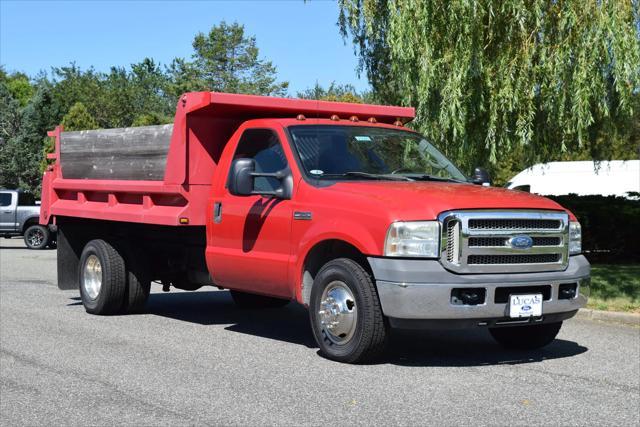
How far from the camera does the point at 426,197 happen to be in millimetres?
7852

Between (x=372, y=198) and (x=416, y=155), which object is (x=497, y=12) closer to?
(x=416, y=155)

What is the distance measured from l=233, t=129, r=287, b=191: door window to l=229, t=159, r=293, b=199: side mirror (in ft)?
0.41

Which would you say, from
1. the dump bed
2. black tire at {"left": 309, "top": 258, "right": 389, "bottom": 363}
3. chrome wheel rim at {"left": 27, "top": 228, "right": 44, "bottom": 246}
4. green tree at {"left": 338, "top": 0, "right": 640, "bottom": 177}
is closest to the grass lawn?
green tree at {"left": 338, "top": 0, "right": 640, "bottom": 177}

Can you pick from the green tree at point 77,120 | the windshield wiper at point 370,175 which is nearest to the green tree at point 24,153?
the green tree at point 77,120

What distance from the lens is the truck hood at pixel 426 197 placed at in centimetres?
766

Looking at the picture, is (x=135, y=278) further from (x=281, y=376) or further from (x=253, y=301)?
(x=281, y=376)

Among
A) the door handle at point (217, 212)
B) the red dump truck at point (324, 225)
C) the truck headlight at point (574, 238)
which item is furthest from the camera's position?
the door handle at point (217, 212)

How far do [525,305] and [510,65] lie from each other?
795 centimetres

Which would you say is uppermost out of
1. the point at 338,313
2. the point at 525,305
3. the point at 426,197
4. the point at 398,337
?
the point at 426,197

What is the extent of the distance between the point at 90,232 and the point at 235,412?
6129 millimetres

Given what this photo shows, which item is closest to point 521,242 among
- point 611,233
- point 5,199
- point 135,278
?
point 135,278

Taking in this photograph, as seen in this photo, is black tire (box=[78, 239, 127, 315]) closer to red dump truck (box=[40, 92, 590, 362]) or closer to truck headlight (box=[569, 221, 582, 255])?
red dump truck (box=[40, 92, 590, 362])

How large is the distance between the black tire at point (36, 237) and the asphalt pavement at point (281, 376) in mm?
18678

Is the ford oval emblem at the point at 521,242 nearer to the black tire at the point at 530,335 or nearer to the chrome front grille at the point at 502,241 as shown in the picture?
the chrome front grille at the point at 502,241
